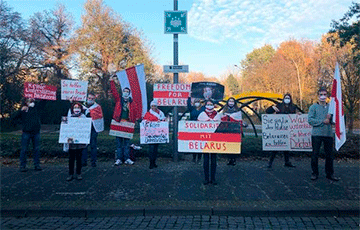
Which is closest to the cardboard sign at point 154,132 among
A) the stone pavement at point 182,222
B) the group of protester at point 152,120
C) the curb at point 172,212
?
the group of protester at point 152,120

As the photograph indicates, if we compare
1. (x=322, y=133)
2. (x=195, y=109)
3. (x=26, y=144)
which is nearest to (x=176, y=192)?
(x=195, y=109)

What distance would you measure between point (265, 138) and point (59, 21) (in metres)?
30.7

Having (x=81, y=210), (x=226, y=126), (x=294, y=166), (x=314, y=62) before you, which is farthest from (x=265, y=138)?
(x=314, y=62)

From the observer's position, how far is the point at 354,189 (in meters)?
6.44

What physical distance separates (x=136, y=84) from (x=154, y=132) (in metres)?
1.78

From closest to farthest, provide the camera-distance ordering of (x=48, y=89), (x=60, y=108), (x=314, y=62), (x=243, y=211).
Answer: (x=243, y=211), (x=48, y=89), (x=60, y=108), (x=314, y=62)

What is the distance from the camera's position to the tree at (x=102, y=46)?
30938 millimetres

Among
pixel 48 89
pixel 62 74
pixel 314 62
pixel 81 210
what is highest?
pixel 314 62

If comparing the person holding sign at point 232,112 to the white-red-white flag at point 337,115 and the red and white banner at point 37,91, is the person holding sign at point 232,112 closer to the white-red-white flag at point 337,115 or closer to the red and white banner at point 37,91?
the white-red-white flag at point 337,115

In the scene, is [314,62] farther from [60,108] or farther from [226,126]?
[226,126]

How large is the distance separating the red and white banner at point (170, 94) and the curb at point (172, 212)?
424cm

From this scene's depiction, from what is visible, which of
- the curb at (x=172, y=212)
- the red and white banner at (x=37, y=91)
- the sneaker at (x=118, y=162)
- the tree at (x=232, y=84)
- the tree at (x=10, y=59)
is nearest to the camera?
the curb at (x=172, y=212)

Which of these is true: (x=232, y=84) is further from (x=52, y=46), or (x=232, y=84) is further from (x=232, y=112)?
(x=232, y=112)

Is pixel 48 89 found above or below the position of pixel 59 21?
below
